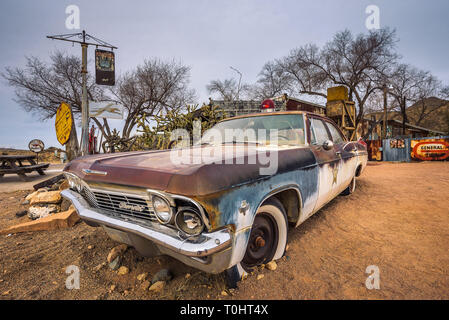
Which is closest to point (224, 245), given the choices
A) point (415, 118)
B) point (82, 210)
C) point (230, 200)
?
point (230, 200)

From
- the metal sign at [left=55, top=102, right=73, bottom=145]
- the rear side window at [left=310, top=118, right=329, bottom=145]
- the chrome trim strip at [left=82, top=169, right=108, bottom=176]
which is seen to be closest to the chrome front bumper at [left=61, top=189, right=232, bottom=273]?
the chrome trim strip at [left=82, top=169, right=108, bottom=176]

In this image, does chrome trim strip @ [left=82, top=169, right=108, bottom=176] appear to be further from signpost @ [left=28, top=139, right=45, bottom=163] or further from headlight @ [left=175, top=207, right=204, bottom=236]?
signpost @ [left=28, top=139, right=45, bottom=163]

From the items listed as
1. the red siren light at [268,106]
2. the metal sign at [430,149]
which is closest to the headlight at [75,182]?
the red siren light at [268,106]

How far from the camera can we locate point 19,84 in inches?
716

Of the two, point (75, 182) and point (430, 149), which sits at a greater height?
point (430, 149)

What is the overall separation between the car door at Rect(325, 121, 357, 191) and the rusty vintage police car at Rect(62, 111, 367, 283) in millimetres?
867

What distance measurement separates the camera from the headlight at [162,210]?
1442 millimetres

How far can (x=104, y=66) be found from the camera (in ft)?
29.3

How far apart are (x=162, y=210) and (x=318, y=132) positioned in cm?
238

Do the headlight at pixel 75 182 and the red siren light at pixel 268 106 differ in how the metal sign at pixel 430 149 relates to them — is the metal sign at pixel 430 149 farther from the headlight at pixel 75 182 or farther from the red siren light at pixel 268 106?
the headlight at pixel 75 182

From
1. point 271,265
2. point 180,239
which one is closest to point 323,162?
point 271,265

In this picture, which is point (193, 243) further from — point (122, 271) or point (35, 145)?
point (35, 145)
